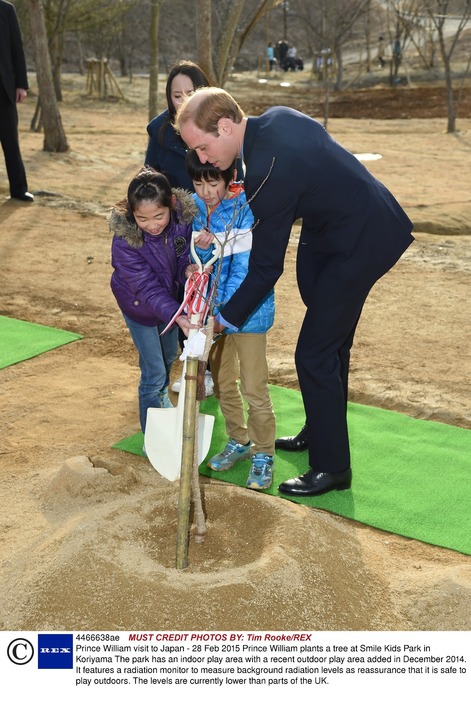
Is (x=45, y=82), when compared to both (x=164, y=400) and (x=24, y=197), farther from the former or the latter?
(x=164, y=400)

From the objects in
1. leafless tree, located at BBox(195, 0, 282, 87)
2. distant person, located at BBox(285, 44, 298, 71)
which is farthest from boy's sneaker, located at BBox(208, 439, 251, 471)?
distant person, located at BBox(285, 44, 298, 71)

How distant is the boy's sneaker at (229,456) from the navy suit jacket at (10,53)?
536cm

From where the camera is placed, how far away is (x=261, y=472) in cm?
363

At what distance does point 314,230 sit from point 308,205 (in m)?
0.20

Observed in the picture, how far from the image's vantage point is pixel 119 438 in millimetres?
4117

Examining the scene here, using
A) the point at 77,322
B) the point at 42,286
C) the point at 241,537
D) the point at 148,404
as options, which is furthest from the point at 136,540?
the point at 42,286

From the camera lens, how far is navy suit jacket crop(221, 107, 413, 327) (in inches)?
112

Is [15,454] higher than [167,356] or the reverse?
the reverse

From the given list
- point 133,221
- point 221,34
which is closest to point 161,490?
point 133,221

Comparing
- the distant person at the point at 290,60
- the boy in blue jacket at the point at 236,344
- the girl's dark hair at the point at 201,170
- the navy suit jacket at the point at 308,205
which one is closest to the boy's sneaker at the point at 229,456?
the boy in blue jacket at the point at 236,344

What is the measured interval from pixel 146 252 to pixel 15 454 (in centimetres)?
120

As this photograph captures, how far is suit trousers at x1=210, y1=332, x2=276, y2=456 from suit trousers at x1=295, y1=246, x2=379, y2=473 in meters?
0.17

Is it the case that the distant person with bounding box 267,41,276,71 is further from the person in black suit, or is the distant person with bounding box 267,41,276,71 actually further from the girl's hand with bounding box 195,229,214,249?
the girl's hand with bounding box 195,229,214,249

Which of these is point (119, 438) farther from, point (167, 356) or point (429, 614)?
point (429, 614)
